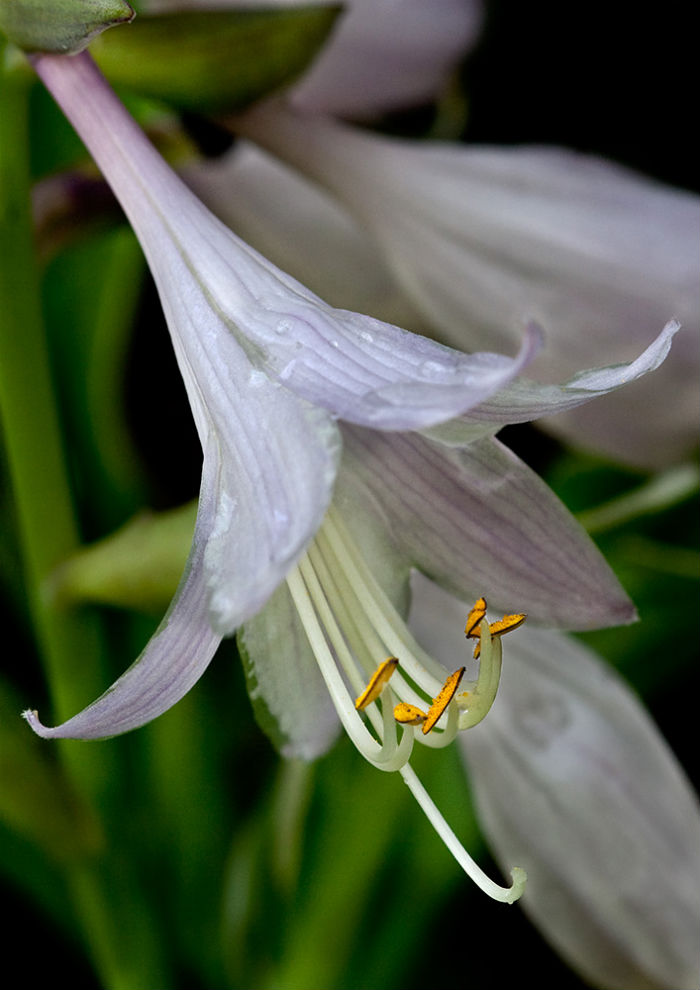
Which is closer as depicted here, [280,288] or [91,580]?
[280,288]

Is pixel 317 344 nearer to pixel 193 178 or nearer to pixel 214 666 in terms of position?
pixel 193 178

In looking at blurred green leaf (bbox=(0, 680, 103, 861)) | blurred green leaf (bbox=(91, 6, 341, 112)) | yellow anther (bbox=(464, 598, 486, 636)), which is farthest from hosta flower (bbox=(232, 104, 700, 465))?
blurred green leaf (bbox=(0, 680, 103, 861))

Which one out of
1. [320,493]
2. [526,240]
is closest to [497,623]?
[320,493]

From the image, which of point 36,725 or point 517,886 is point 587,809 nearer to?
point 517,886

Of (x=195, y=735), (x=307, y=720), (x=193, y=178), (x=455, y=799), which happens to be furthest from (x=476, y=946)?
(x=193, y=178)

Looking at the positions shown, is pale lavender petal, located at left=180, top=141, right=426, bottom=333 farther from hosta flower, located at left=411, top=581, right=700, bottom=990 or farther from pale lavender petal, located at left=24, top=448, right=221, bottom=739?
pale lavender petal, located at left=24, top=448, right=221, bottom=739

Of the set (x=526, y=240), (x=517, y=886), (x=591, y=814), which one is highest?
(x=526, y=240)
